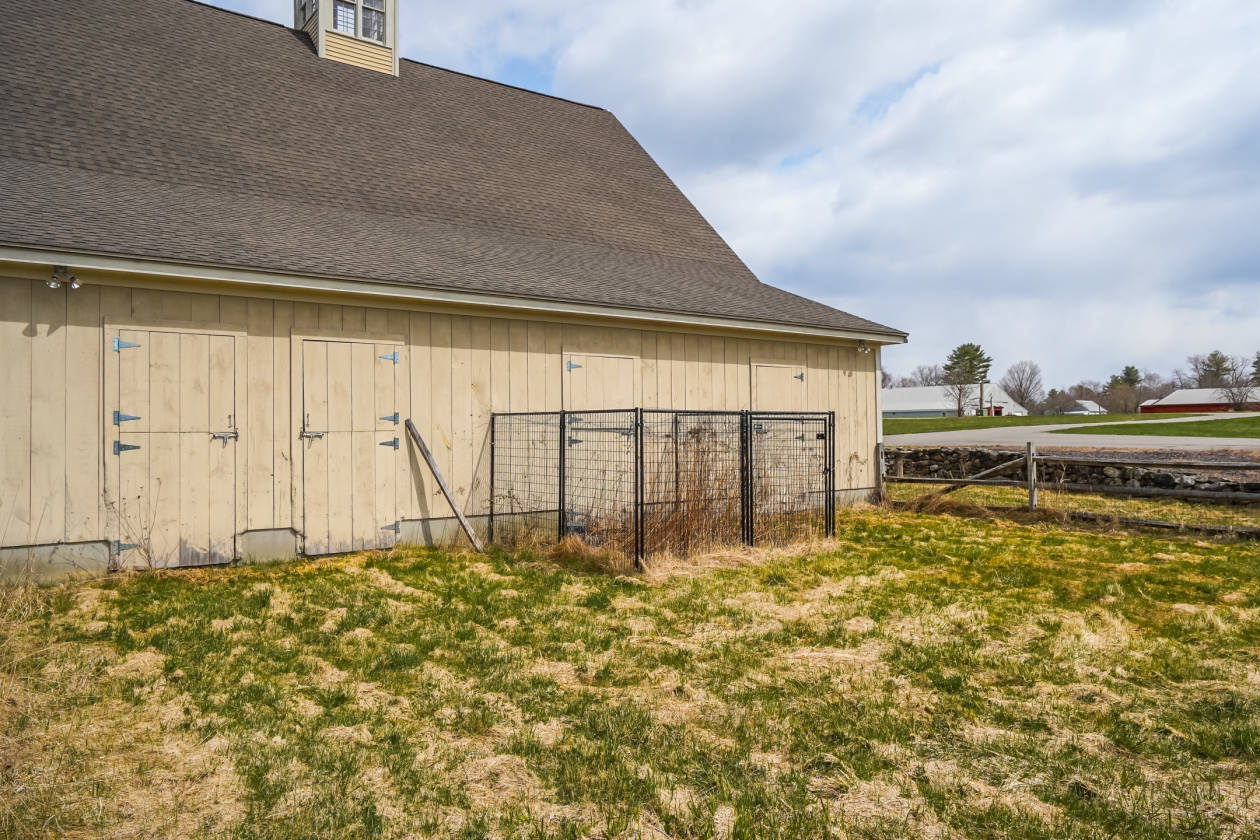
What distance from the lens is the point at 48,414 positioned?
6.38 meters

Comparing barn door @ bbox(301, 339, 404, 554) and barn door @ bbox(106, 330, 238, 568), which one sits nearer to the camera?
barn door @ bbox(106, 330, 238, 568)

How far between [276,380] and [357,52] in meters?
7.66

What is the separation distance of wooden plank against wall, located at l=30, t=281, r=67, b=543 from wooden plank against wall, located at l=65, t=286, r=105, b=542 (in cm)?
5

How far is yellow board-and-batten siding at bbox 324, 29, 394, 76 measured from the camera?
1234 cm

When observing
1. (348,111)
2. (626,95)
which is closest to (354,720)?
(348,111)

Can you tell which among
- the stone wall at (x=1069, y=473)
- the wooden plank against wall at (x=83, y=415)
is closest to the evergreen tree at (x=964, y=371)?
the stone wall at (x=1069, y=473)

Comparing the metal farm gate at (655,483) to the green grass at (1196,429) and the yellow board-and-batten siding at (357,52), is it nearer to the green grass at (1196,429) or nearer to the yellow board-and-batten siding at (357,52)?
the yellow board-and-batten siding at (357,52)

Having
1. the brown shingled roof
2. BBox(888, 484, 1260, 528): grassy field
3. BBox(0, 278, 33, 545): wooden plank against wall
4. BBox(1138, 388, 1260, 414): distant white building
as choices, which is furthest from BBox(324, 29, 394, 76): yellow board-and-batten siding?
BBox(1138, 388, 1260, 414): distant white building

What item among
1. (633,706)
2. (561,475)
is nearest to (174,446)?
(561,475)

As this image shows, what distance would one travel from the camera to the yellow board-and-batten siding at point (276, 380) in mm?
6320

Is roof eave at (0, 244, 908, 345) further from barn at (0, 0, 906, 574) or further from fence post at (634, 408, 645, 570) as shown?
fence post at (634, 408, 645, 570)

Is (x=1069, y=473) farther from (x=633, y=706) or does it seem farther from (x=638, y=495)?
(x=633, y=706)

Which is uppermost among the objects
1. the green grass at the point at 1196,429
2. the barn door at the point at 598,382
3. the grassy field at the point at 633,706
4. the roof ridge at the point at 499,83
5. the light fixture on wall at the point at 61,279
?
the roof ridge at the point at 499,83

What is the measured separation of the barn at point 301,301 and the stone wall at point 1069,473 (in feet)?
11.5
